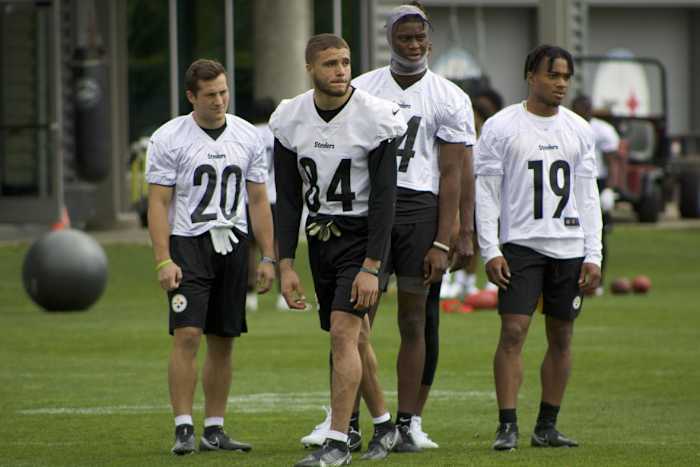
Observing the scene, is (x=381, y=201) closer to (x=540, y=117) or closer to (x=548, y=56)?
(x=540, y=117)

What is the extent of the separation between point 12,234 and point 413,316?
64.9 ft

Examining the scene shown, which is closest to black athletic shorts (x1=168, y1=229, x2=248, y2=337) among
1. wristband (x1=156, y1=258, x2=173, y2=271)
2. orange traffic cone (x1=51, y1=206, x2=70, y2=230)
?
wristband (x1=156, y1=258, x2=173, y2=271)

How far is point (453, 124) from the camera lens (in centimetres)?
963

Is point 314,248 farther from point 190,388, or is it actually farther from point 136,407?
point 136,407

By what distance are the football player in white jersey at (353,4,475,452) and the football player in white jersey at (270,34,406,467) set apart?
17.0 inches

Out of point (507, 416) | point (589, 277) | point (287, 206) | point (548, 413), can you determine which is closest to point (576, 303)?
point (589, 277)

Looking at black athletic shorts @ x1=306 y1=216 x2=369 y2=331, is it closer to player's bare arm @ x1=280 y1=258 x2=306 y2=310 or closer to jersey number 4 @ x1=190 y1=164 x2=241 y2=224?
player's bare arm @ x1=280 y1=258 x2=306 y2=310

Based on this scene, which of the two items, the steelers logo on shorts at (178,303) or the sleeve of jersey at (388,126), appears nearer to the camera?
the sleeve of jersey at (388,126)

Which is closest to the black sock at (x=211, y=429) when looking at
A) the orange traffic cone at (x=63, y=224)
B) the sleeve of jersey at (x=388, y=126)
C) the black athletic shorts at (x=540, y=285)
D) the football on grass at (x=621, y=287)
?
the black athletic shorts at (x=540, y=285)

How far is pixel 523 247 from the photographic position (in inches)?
383

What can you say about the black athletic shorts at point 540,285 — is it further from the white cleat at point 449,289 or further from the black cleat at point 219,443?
the white cleat at point 449,289

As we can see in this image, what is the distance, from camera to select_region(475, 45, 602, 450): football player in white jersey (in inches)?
381

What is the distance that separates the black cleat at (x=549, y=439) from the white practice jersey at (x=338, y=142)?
1.62 metres

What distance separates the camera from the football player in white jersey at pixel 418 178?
31.2 feet
